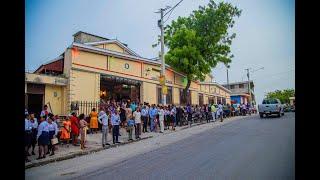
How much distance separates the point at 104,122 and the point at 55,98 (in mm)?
5340

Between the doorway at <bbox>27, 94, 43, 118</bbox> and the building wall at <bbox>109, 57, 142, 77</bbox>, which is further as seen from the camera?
the building wall at <bbox>109, 57, 142, 77</bbox>

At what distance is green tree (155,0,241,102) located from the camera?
1259 inches

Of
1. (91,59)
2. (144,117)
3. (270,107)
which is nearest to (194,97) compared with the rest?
(270,107)

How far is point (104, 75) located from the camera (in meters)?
21.8

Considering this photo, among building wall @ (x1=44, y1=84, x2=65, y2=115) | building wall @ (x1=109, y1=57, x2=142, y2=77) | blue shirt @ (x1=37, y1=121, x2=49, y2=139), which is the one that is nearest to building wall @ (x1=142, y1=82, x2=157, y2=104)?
building wall @ (x1=109, y1=57, x2=142, y2=77)

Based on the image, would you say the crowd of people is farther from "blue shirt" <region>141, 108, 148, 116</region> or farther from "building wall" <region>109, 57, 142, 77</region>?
"building wall" <region>109, 57, 142, 77</region>

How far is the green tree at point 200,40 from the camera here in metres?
32.0

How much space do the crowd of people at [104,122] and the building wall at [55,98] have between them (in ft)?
6.37

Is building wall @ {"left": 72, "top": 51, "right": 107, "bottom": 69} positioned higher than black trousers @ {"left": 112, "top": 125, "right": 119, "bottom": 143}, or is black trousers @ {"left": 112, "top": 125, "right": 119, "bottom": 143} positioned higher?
building wall @ {"left": 72, "top": 51, "right": 107, "bottom": 69}

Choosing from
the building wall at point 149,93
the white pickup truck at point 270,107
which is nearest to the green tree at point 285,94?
the white pickup truck at point 270,107

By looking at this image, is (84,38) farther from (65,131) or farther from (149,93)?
(65,131)
